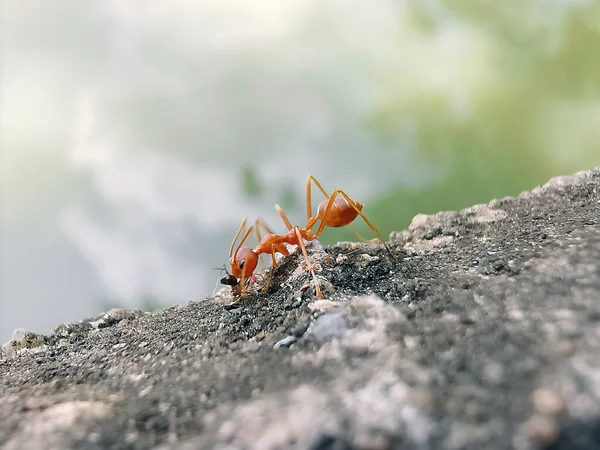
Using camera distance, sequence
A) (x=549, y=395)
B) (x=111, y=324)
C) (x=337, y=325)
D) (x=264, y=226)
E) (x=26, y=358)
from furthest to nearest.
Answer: (x=264, y=226)
(x=111, y=324)
(x=26, y=358)
(x=337, y=325)
(x=549, y=395)

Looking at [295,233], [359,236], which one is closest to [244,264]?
[295,233]

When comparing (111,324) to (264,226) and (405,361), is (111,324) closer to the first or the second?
(264,226)

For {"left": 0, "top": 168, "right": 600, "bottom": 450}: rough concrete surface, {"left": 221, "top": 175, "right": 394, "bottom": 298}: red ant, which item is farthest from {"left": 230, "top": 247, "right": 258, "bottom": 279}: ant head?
{"left": 0, "top": 168, "right": 600, "bottom": 450}: rough concrete surface

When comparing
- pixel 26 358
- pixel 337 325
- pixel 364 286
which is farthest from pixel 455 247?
pixel 26 358

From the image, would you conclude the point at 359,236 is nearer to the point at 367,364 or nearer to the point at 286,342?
the point at 286,342

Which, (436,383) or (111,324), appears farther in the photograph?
(111,324)

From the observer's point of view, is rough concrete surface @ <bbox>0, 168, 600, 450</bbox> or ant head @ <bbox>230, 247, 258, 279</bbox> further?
ant head @ <bbox>230, 247, 258, 279</bbox>

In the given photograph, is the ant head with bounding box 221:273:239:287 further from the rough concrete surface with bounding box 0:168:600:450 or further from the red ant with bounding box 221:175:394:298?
the rough concrete surface with bounding box 0:168:600:450
